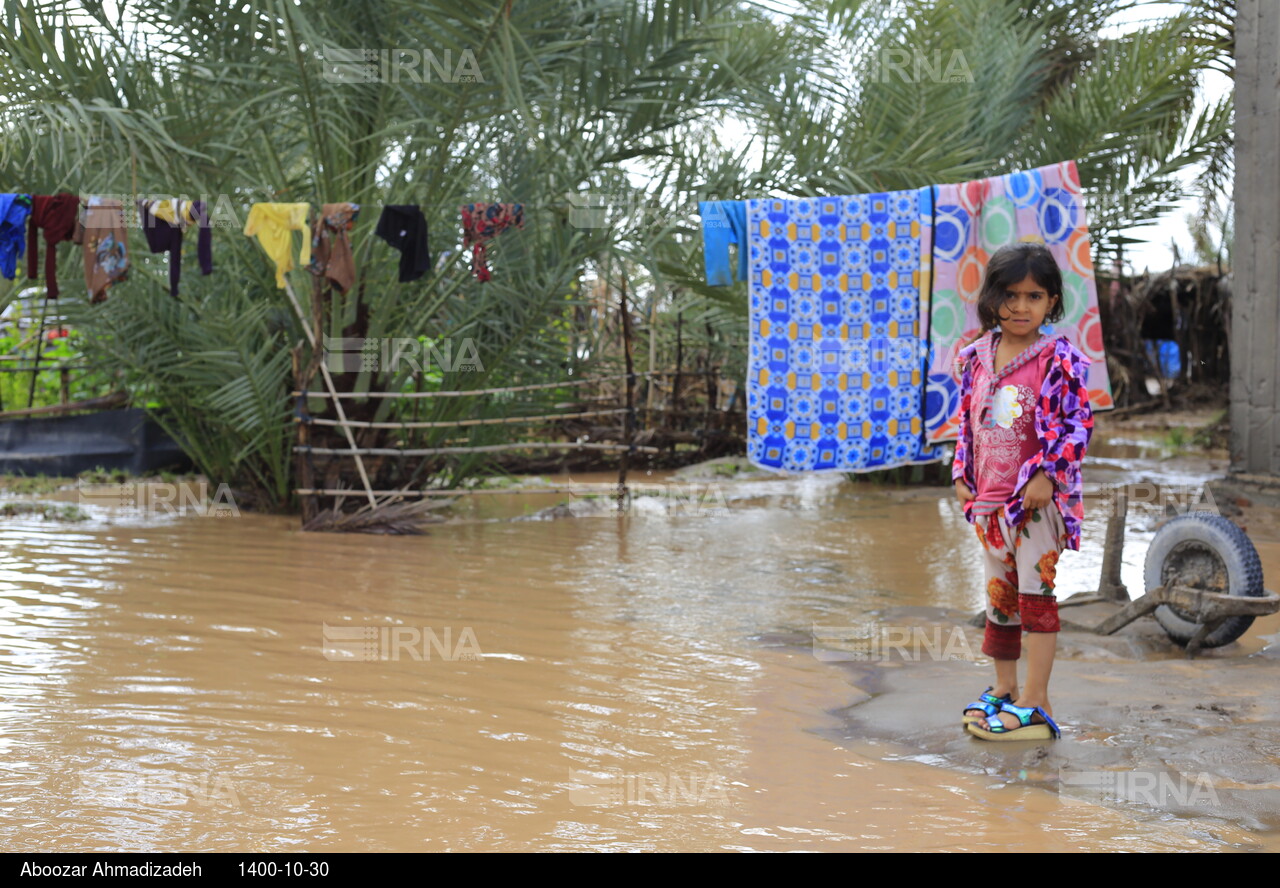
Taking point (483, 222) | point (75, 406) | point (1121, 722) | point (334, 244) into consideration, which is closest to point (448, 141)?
point (483, 222)

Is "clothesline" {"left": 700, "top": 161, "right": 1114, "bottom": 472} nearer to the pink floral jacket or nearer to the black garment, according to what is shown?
the black garment

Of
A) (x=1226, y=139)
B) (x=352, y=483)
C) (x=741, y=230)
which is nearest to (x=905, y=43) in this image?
(x=741, y=230)

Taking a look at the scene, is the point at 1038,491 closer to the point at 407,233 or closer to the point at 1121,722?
the point at 1121,722

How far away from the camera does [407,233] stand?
684 cm

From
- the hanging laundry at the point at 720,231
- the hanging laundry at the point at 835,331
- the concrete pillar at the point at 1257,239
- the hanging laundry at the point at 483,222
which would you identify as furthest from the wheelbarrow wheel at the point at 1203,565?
the hanging laundry at the point at 483,222

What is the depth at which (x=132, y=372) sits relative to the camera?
8.38 m

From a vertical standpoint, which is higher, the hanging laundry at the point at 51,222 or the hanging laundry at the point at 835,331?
the hanging laundry at the point at 51,222

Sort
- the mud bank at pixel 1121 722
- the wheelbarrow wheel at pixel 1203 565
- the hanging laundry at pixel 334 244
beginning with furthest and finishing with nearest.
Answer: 1. the hanging laundry at pixel 334 244
2. the wheelbarrow wheel at pixel 1203 565
3. the mud bank at pixel 1121 722

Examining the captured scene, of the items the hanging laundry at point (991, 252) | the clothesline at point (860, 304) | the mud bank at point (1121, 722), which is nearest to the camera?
the mud bank at point (1121, 722)

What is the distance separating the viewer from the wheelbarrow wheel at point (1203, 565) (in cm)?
411

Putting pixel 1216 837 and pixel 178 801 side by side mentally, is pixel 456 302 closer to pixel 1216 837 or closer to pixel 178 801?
pixel 178 801

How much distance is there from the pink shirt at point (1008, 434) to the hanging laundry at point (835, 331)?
2936 millimetres

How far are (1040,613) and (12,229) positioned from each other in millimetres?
6000

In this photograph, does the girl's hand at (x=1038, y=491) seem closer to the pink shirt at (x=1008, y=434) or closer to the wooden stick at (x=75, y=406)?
the pink shirt at (x=1008, y=434)
